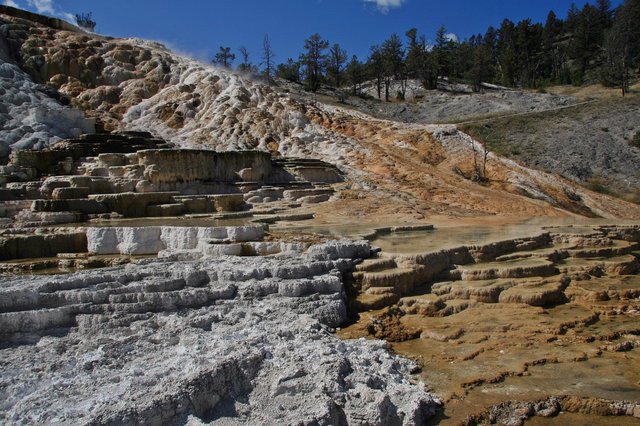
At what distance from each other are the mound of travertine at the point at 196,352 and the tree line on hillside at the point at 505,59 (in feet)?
87.0

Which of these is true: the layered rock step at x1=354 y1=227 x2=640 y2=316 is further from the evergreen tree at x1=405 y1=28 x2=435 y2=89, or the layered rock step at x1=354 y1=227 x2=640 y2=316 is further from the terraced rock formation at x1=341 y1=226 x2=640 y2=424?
the evergreen tree at x1=405 y1=28 x2=435 y2=89

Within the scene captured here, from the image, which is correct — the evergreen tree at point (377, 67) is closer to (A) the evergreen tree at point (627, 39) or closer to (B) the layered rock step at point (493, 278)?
(A) the evergreen tree at point (627, 39)

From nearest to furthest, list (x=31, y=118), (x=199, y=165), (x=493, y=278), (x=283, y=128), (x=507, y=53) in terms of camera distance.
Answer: (x=493, y=278) < (x=199, y=165) < (x=31, y=118) < (x=283, y=128) < (x=507, y=53)

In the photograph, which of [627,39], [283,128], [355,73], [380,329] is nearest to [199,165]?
[283,128]

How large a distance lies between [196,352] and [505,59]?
41.0m

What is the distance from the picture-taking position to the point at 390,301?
704 centimetres

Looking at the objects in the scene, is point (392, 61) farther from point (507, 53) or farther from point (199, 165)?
point (199, 165)

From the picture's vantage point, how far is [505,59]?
40000 mm

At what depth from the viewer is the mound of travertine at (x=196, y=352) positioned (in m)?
4.03

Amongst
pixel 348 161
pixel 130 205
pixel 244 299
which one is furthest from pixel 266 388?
pixel 348 161

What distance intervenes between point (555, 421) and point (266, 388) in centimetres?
259

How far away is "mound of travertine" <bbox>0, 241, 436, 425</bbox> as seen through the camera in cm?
403

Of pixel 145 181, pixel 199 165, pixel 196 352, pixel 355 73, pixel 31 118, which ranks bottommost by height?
pixel 196 352

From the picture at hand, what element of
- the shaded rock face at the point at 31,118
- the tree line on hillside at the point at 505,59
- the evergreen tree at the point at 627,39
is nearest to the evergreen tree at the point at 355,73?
the tree line on hillside at the point at 505,59
